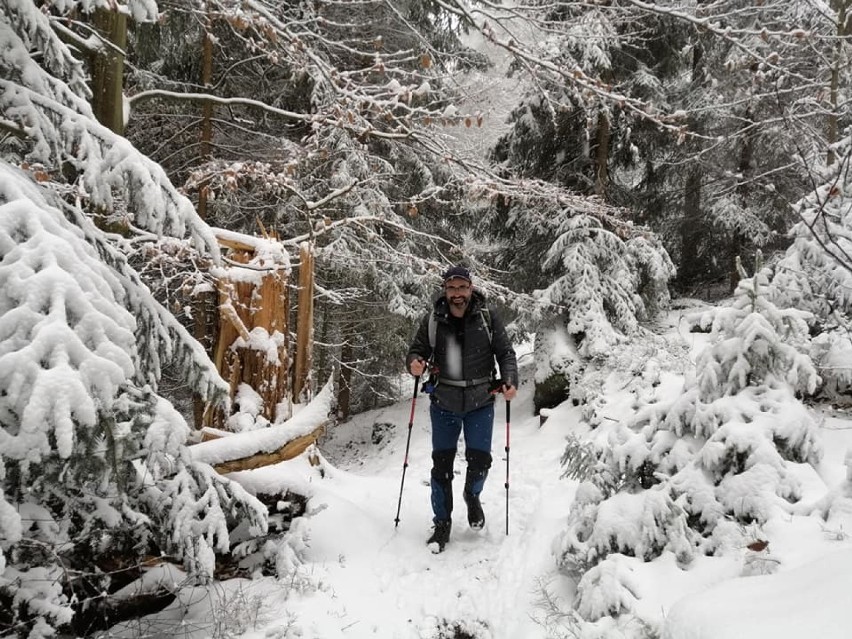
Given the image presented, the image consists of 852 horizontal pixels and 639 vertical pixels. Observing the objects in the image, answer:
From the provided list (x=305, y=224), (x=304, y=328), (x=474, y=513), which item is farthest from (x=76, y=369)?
(x=305, y=224)

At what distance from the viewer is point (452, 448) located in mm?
5059

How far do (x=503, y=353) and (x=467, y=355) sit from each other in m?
0.34

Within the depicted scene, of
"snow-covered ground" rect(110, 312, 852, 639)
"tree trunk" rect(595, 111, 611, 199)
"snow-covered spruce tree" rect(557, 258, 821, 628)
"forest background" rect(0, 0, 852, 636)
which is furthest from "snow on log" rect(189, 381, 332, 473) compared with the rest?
"tree trunk" rect(595, 111, 611, 199)

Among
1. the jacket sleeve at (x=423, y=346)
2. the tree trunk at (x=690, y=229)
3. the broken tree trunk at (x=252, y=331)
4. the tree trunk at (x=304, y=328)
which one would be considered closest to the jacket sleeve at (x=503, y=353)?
the jacket sleeve at (x=423, y=346)

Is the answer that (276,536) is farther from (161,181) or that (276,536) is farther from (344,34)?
(344,34)

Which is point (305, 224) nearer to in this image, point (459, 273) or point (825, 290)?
point (459, 273)

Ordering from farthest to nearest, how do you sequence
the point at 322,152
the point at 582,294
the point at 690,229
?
the point at 690,229, the point at 582,294, the point at 322,152

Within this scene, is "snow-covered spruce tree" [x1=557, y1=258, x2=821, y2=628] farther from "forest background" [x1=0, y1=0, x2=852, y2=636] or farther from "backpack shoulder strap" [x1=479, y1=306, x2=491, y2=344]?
"backpack shoulder strap" [x1=479, y1=306, x2=491, y2=344]

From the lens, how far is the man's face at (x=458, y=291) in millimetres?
4852

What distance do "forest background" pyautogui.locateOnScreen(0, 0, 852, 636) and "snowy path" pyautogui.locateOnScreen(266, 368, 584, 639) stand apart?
0.61 metres

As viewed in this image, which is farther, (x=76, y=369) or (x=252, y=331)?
(x=252, y=331)

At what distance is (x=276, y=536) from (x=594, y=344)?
7.71 m

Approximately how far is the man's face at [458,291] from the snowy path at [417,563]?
213cm

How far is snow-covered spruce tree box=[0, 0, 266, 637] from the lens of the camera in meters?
1.90
